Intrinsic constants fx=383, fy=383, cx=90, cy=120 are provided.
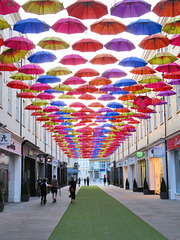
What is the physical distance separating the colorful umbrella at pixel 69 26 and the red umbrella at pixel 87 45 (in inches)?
51.4

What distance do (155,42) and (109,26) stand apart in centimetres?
229

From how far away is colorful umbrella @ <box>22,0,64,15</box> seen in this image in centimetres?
1149

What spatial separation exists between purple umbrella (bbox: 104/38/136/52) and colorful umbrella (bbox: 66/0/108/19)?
3270mm

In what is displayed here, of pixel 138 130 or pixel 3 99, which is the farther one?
pixel 138 130

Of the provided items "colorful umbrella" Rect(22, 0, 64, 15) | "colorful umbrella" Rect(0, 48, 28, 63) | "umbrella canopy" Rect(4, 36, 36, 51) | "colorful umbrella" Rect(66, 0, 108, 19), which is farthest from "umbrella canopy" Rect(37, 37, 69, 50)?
"colorful umbrella" Rect(66, 0, 108, 19)

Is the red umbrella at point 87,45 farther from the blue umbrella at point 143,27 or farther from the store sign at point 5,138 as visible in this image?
the store sign at point 5,138

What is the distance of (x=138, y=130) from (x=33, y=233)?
32142 millimetres

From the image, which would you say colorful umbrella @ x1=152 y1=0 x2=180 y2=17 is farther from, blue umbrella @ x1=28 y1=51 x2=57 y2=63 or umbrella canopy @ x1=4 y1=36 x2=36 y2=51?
blue umbrella @ x1=28 y1=51 x2=57 y2=63

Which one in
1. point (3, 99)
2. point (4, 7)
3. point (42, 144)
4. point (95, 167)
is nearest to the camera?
point (4, 7)

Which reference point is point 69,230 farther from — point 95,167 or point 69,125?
point 95,167

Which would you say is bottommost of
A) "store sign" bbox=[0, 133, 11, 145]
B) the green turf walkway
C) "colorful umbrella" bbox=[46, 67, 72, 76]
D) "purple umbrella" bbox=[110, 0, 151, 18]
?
the green turf walkway

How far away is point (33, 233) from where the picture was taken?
1162 centimetres

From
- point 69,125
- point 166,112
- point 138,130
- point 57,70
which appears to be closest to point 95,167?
point 138,130

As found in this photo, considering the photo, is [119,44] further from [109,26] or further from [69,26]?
[69,26]
